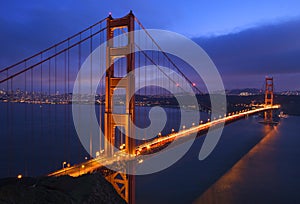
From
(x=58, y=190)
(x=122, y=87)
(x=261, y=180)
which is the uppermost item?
(x=122, y=87)

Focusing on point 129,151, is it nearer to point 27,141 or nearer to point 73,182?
point 73,182

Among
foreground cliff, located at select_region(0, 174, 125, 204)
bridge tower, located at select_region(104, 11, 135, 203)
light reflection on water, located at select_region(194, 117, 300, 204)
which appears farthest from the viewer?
light reflection on water, located at select_region(194, 117, 300, 204)

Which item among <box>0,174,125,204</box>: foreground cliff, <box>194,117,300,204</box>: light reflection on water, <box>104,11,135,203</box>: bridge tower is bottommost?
<box>194,117,300,204</box>: light reflection on water

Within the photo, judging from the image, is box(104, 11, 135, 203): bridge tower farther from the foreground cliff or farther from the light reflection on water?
the light reflection on water

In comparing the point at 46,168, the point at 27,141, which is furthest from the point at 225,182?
the point at 27,141

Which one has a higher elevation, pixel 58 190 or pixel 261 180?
pixel 58 190

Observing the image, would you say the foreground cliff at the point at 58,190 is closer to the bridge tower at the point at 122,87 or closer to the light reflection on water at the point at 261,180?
the bridge tower at the point at 122,87

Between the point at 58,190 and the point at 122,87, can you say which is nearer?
the point at 58,190

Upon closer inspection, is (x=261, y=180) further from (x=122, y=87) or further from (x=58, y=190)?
(x=58, y=190)

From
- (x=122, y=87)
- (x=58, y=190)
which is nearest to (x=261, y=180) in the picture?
(x=122, y=87)

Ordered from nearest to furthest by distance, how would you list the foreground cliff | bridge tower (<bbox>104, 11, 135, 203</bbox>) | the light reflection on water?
1. the foreground cliff
2. bridge tower (<bbox>104, 11, 135, 203</bbox>)
3. the light reflection on water

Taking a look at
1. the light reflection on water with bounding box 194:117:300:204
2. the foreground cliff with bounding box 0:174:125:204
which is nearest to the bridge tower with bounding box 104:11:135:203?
the foreground cliff with bounding box 0:174:125:204
